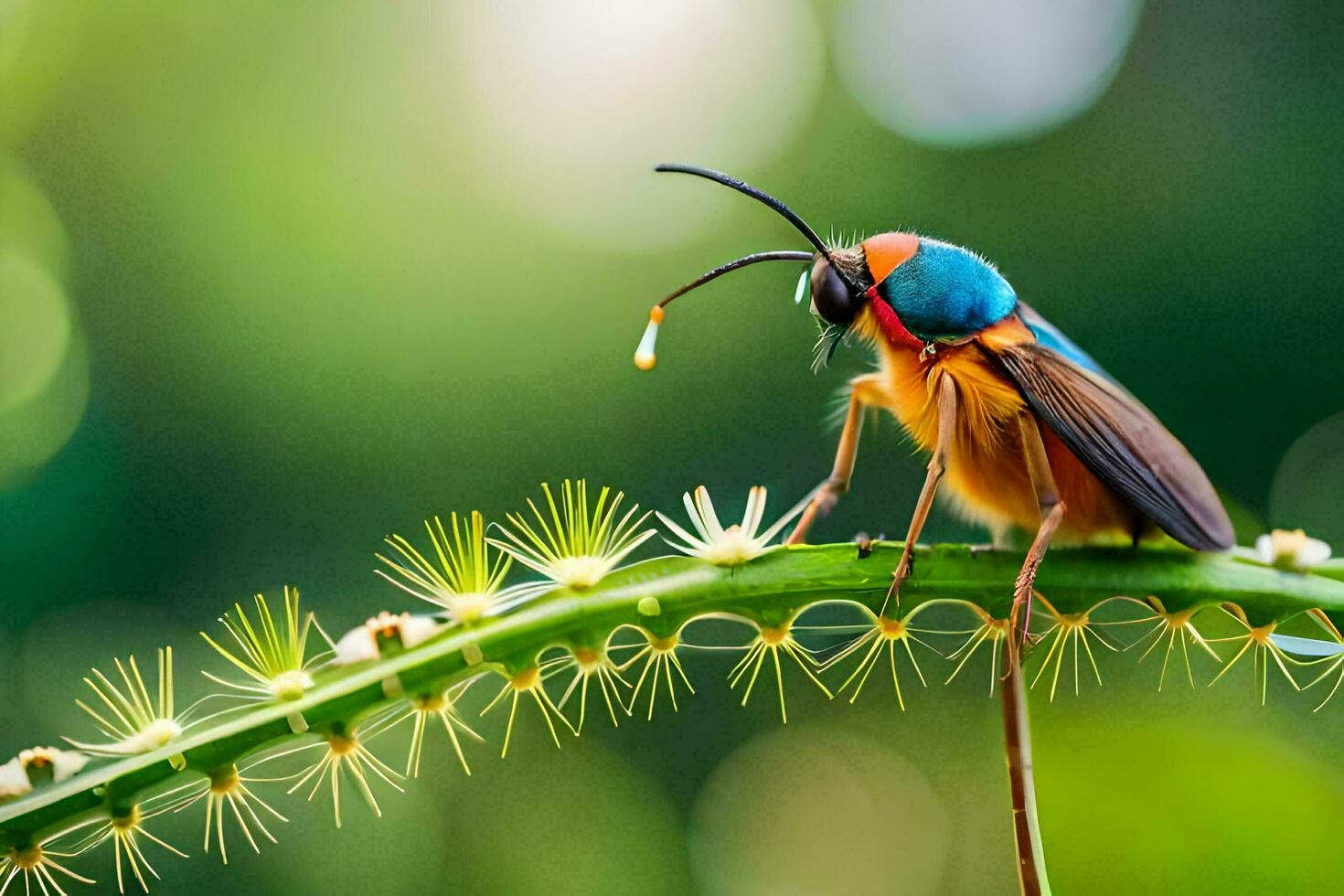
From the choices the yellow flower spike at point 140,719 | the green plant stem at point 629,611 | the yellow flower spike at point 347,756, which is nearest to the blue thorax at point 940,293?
the green plant stem at point 629,611

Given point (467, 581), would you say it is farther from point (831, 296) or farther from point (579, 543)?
point (831, 296)

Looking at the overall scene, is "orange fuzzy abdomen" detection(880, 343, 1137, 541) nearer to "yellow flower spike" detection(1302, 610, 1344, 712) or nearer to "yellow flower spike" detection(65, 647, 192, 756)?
"yellow flower spike" detection(1302, 610, 1344, 712)

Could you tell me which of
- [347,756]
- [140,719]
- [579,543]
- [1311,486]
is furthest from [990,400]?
[1311,486]

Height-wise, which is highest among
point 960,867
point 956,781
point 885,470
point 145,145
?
point 145,145

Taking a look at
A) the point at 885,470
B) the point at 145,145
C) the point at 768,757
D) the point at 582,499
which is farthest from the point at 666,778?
the point at 582,499

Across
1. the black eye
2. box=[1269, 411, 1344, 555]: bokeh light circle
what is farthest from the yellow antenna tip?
box=[1269, 411, 1344, 555]: bokeh light circle

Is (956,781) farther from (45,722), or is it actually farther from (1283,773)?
(45,722)
